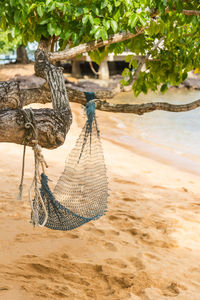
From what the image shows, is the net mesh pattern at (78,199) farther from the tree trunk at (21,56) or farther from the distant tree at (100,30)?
the tree trunk at (21,56)

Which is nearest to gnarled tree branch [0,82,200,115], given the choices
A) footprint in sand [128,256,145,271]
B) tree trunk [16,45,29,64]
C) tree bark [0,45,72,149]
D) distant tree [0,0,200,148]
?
distant tree [0,0,200,148]

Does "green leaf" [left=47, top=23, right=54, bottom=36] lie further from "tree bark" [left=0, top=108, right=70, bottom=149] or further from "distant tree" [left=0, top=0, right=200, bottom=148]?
"tree bark" [left=0, top=108, right=70, bottom=149]

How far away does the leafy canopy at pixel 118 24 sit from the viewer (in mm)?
3128

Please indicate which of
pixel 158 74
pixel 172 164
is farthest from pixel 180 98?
pixel 158 74

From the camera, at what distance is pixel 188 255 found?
395cm

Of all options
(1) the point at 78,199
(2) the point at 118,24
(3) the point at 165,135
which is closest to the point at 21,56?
(3) the point at 165,135

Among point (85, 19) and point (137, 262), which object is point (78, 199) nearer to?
point (137, 262)

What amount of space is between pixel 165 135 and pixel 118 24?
1109 centimetres

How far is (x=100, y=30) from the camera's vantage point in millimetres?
3156

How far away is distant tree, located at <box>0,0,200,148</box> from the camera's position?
3088 mm

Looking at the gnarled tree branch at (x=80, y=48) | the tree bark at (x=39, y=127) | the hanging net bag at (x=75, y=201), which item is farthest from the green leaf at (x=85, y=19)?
the tree bark at (x=39, y=127)

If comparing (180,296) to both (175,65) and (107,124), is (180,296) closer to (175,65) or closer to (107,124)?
(175,65)

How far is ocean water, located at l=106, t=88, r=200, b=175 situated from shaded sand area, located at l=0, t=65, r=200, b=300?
12.7 feet

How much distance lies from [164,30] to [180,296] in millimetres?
2641
